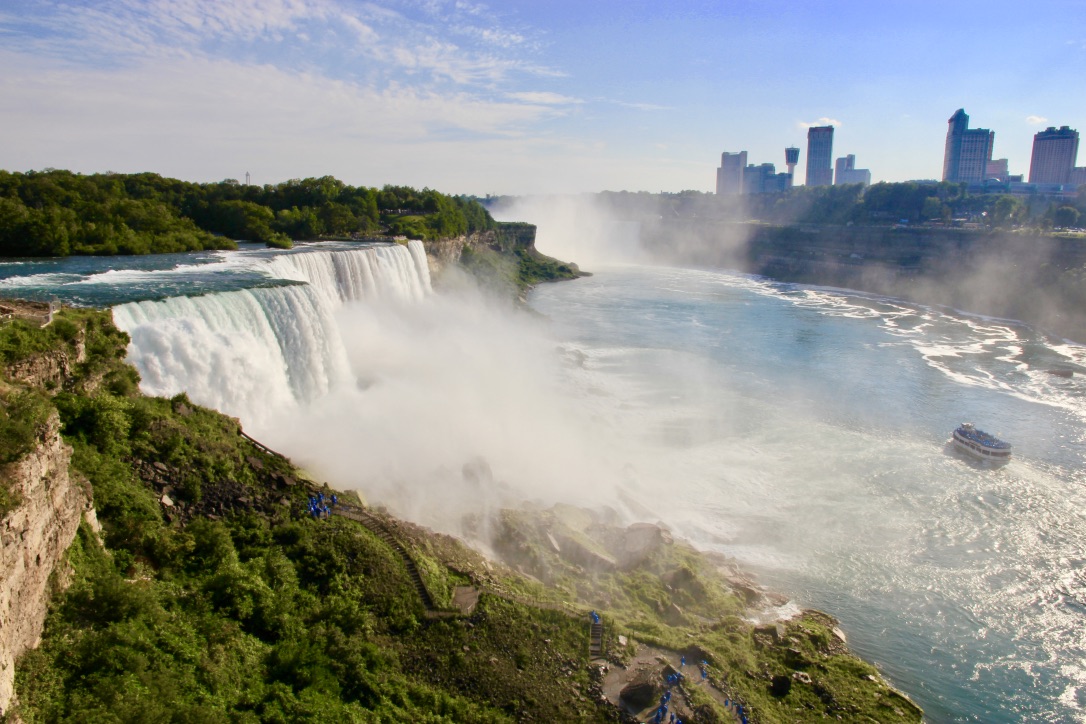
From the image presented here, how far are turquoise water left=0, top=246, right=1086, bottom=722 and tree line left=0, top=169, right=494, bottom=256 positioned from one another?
3.49 meters

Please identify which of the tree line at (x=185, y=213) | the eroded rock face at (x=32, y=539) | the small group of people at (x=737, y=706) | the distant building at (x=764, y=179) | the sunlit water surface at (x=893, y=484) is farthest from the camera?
the distant building at (x=764, y=179)

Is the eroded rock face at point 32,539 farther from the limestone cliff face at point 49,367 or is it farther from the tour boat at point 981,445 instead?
the tour boat at point 981,445

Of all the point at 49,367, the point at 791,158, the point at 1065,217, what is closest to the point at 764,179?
the point at 791,158

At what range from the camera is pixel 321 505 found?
12.4 meters

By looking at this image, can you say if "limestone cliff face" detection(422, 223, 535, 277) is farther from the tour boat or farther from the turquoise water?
the tour boat

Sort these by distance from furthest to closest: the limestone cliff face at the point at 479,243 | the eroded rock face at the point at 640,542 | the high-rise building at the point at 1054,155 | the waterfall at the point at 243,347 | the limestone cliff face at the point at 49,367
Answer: the high-rise building at the point at 1054,155 < the limestone cliff face at the point at 479,243 < the eroded rock face at the point at 640,542 < the waterfall at the point at 243,347 < the limestone cliff face at the point at 49,367

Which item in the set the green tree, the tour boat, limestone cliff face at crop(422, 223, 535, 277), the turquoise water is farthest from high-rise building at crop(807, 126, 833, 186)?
the tour boat

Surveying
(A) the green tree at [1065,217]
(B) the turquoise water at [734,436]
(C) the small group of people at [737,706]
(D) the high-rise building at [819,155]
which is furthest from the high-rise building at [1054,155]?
(C) the small group of people at [737,706]

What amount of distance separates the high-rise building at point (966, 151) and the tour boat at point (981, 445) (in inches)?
6516

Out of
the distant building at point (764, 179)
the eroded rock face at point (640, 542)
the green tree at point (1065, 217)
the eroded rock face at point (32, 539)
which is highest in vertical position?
the distant building at point (764, 179)

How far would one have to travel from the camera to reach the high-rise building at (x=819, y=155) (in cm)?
19075

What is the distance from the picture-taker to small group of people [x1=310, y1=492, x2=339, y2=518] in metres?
12.2

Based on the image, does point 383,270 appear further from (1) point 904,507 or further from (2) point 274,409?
(1) point 904,507

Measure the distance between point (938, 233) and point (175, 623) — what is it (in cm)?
7489
